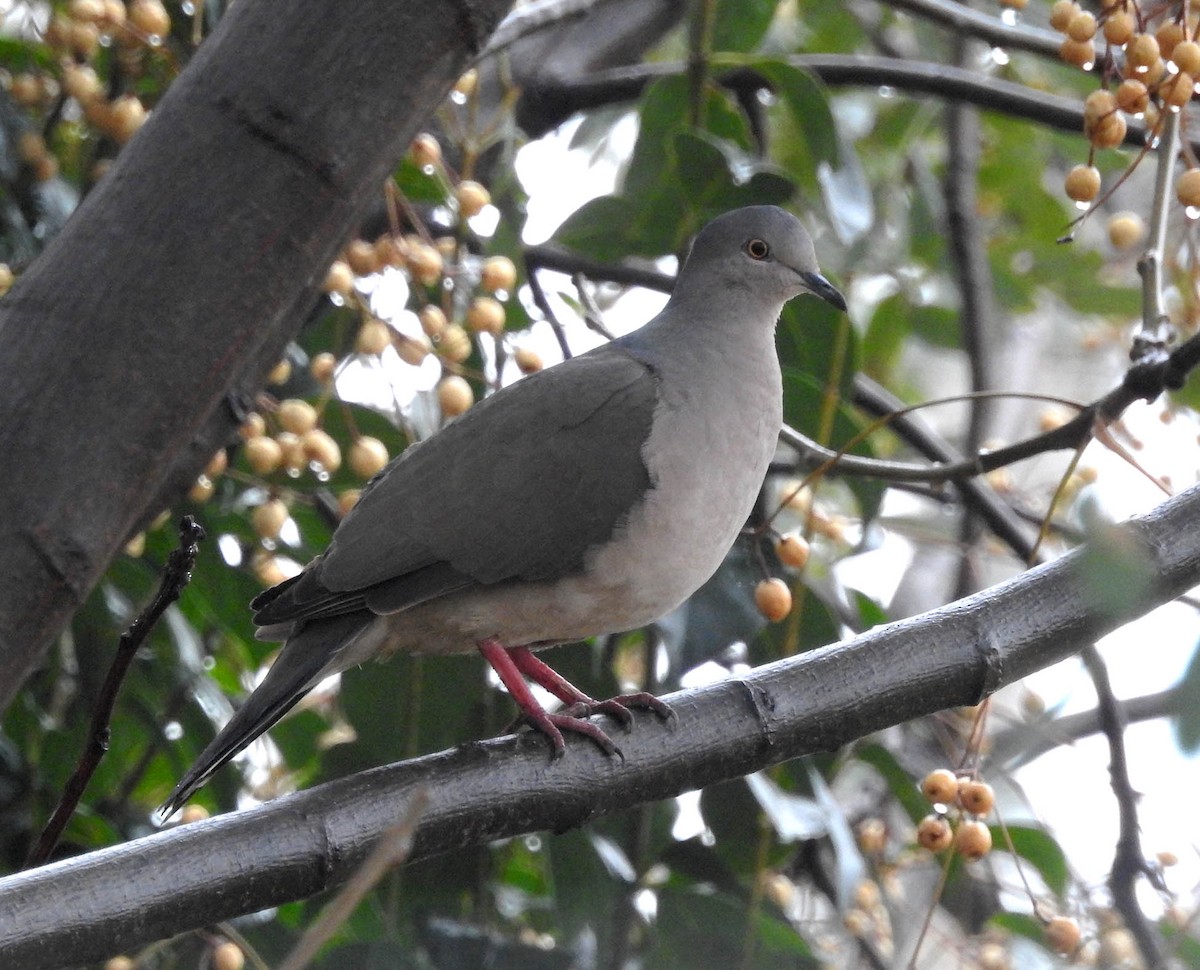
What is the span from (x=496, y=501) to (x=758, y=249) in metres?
0.83

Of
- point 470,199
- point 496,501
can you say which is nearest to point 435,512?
point 496,501

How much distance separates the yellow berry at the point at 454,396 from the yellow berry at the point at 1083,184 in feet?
3.46

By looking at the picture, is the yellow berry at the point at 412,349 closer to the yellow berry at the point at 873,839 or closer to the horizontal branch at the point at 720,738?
the horizontal branch at the point at 720,738

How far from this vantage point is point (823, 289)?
112 inches

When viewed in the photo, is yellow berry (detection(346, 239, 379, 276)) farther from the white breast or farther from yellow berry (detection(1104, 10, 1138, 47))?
yellow berry (detection(1104, 10, 1138, 47))

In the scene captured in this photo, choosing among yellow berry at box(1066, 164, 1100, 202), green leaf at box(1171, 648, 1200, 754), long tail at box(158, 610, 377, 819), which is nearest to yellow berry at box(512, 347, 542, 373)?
long tail at box(158, 610, 377, 819)

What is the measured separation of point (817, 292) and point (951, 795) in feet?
3.67

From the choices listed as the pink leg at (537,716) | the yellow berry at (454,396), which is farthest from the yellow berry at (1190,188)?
the yellow berry at (454,396)

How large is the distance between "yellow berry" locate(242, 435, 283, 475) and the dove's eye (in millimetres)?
933

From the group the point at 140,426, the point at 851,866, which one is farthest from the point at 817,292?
the point at 140,426

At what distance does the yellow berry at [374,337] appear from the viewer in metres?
2.60

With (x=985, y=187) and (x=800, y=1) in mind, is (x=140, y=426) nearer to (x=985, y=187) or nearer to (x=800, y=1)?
(x=800, y=1)

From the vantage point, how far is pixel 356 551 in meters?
2.27

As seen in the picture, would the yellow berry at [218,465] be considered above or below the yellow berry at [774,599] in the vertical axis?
above
